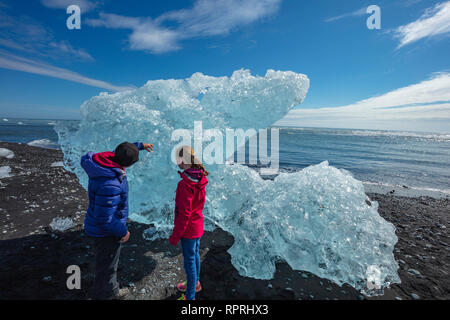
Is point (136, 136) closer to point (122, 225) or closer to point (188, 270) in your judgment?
point (122, 225)

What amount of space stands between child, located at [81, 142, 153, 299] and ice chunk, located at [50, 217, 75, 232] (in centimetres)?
294

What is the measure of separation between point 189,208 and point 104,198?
119 cm

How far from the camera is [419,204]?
372 inches

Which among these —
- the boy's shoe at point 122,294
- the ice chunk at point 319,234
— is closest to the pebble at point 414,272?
the ice chunk at point 319,234

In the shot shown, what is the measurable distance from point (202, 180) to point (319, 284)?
120 inches

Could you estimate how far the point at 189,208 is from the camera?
2980 mm

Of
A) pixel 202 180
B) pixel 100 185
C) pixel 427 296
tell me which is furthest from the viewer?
pixel 427 296

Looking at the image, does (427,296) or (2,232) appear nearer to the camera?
(427,296)

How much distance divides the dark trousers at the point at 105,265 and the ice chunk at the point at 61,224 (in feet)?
9.49

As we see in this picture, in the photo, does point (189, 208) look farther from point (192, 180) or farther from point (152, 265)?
point (152, 265)

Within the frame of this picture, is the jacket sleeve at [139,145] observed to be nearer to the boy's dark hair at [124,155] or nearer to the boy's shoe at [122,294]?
the boy's dark hair at [124,155]

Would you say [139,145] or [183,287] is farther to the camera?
[139,145]

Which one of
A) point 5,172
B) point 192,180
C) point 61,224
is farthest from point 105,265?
point 5,172
